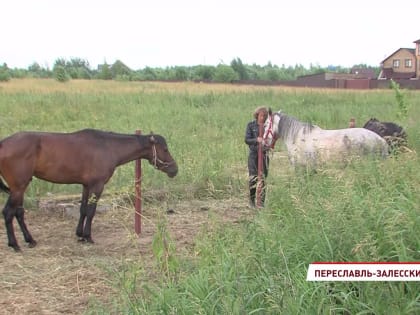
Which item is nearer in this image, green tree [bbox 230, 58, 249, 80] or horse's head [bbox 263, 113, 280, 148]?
horse's head [bbox 263, 113, 280, 148]

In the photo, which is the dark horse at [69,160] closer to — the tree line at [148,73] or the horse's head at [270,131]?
the horse's head at [270,131]

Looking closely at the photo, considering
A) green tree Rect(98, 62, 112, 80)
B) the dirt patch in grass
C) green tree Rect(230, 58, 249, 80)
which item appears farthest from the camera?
green tree Rect(230, 58, 249, 80)

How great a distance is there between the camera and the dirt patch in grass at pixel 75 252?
4.47 metres

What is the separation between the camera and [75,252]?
587 cm

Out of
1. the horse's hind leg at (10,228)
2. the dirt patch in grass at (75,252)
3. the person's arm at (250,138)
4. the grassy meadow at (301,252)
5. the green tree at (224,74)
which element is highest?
the green tree at (224,74)

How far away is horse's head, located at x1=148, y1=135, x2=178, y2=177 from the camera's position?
672cm

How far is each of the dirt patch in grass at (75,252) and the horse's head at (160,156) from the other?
2.42 ft

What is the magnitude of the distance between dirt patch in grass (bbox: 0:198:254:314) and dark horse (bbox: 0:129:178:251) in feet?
1.06

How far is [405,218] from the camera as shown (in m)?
3.33

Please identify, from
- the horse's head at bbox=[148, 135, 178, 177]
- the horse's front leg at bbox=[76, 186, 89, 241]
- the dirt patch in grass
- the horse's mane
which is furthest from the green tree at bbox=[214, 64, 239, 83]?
the horse's front leg at bbox=[76, 186, 89, 241]

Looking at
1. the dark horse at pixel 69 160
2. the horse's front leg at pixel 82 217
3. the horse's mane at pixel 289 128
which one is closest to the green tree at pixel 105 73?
the horse's mane at pixel 289 128

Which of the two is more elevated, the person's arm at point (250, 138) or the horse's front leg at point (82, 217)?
the person's arm at point (250, 138)

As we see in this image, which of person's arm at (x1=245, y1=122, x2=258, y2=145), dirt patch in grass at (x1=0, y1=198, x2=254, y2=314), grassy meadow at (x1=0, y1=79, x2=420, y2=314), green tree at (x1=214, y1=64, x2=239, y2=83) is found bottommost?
dirt patch in grass at (x1=0, y1=198, x2=254, y2=314)

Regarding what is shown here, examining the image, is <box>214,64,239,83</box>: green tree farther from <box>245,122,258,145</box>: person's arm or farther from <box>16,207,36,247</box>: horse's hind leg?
<box>16,207,36,247</box>: horse's hind leg
